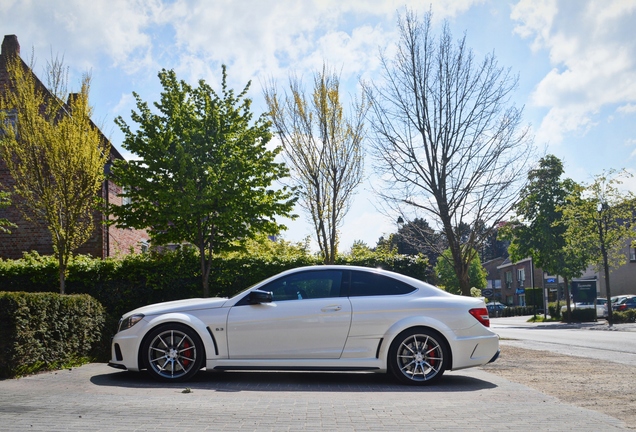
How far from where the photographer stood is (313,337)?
28.2 feet

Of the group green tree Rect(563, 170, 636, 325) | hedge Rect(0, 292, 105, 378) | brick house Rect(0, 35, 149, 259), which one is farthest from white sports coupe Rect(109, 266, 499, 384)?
green tree Rect(563, 170, 636, 325)

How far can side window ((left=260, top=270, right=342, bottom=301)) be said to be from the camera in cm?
887

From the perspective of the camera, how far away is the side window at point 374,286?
29.3 feet

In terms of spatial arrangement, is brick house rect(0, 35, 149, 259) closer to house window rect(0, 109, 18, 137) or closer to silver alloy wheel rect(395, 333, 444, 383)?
house window rect(0, 109, 18, 137)

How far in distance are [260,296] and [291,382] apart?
1.19 meters

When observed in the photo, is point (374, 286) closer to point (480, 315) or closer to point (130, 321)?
point (480, 315)

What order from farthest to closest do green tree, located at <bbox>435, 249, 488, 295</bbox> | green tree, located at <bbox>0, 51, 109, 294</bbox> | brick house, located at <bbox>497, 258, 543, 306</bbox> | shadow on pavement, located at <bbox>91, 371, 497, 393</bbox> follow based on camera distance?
green tree, located at <bbox>435, 249, 488, 295</bbox>
brick house, located at <bbox>497, 258, 543, 306</bbox>
green tree, located at <bbox>0, 51, 109, 294</bbox>
shadow on pavement, located at <bbox>91, 371, 497, 393</bbox>

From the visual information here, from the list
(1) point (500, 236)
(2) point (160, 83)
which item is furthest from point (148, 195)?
(1) point (500, 236)

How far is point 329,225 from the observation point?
65.3 feet

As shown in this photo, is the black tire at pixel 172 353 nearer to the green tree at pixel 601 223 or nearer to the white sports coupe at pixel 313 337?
the white sports coupe at pixel 313 337

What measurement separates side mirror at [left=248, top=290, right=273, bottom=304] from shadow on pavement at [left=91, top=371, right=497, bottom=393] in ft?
3.36

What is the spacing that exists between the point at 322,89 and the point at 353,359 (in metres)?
12.2

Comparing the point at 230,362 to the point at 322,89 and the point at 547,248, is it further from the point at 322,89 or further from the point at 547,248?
the point at 547,248

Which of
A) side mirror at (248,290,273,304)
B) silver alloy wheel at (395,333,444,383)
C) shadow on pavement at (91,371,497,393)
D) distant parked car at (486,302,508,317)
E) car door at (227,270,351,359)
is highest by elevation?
side mirror at (248,290,273,304)
